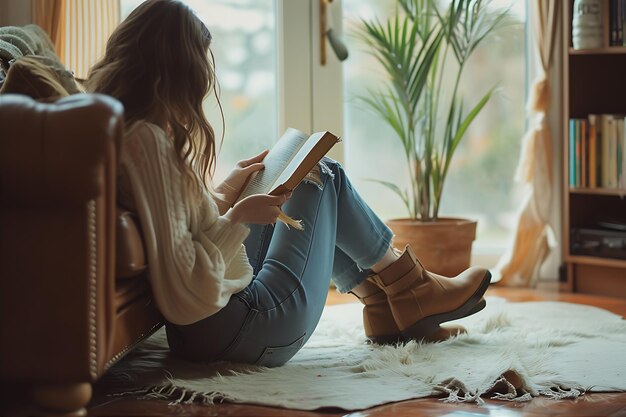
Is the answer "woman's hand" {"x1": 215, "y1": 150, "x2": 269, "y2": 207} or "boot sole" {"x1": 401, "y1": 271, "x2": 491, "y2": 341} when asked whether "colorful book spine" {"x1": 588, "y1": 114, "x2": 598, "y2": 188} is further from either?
"woman's hand" {"x1": 215, "y1": 150, "x2": 269, "y2": 207}

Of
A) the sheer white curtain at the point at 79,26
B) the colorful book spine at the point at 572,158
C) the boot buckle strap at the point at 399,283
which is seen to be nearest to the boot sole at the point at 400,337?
the boot buckle strap at the point at 399,283

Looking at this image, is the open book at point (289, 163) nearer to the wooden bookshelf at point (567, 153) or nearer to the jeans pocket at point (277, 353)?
the jeans pocket at point (277, 353)

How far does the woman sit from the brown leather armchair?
0.63ft

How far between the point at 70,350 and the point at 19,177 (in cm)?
30

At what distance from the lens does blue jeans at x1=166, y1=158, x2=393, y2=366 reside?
6.40 feet

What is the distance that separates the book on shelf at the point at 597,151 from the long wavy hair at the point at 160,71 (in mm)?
1923

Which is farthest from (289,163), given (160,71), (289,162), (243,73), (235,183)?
(243,73)

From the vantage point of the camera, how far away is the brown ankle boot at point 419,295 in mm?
2301

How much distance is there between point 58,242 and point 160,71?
45 cm

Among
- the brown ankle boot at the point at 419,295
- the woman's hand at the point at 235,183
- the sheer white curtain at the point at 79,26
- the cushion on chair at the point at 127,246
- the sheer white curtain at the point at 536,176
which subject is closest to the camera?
the cushion on chair at the point at 127,246

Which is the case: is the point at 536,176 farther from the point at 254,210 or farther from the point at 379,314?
the point at 254,210

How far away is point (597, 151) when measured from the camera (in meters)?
3.30

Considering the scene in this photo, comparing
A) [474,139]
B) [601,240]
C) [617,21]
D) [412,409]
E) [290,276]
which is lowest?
[412,409]

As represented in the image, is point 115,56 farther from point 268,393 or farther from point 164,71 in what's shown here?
point 268,393
